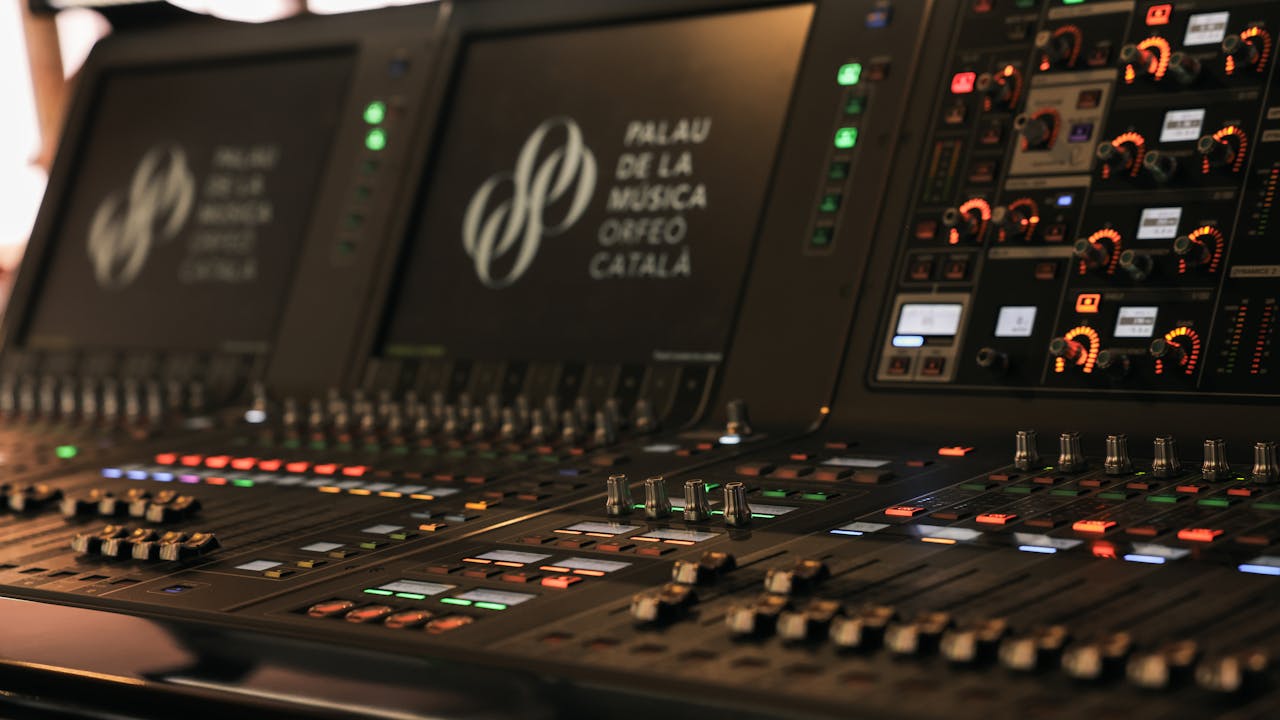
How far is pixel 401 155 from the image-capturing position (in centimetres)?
374

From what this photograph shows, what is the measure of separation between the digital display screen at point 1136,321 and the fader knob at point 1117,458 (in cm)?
28

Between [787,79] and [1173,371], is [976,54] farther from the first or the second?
[1173,371]

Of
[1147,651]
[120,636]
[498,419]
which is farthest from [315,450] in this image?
[1147,651]

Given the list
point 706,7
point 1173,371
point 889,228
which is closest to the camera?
point 1173,371

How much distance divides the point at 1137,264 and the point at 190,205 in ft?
8.77

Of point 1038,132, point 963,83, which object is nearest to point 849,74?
point 963,83

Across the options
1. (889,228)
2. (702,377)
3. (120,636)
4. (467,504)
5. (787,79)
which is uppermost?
(787,79)

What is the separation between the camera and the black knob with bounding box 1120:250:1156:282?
8.01 feet

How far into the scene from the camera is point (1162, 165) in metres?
2.48

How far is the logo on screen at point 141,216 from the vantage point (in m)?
4.19

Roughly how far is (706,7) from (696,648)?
78.7 inches

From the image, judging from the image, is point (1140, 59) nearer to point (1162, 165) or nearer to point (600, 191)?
point (1162, 165)

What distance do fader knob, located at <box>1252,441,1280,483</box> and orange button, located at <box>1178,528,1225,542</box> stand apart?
0.28 meters

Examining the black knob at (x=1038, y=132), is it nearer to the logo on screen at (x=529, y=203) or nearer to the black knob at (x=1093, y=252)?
the black knob at (x=1093, y=252)
